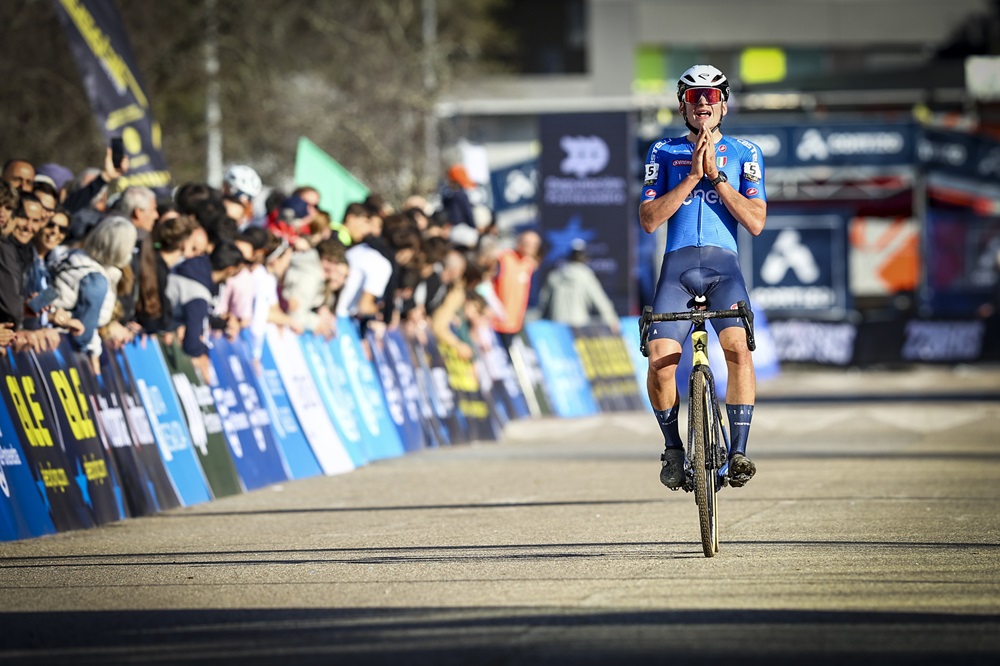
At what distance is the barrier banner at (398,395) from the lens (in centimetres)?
1748

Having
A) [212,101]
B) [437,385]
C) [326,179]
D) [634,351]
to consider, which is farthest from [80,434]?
[212,101]

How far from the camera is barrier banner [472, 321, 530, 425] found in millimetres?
21031

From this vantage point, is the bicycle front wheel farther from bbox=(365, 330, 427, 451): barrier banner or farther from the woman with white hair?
bbox=(365, 330, 427, 451): barrier banner

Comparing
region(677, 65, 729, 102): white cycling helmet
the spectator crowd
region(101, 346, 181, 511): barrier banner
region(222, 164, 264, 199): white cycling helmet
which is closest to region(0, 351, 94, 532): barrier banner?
the spectator crowd

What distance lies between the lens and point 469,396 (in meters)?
20.1

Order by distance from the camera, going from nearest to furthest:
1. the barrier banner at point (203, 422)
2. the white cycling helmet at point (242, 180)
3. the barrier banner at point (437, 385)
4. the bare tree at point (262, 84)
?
the barrier banner at point (203, 422), the white cycling helmet at point (242, 180), the barrier banner at point (437, 385), the bare tree at point (262, 84)

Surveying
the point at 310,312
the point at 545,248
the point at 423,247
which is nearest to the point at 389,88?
the point at 545,248

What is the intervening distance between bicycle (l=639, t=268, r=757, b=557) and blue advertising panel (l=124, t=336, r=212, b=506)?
13.5 ft

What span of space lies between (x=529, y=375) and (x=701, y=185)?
13527 millimetres

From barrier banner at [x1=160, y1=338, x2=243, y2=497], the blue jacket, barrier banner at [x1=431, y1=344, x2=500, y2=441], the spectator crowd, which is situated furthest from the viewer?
barrier banner at [x1=431, y1=344, x2=500, y2=441]

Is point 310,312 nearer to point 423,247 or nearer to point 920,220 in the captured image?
point 423,247

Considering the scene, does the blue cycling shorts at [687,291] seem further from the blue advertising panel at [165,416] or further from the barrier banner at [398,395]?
the barrier banner at [398,395]

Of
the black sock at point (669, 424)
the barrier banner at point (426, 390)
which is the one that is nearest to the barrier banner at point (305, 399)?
the barrier banner at point (426, 390)

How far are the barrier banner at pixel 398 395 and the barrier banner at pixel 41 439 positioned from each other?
6.04 m
